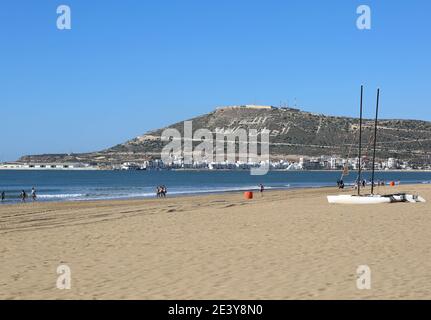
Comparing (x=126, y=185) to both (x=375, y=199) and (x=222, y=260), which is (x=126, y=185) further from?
(x=222, y=260)

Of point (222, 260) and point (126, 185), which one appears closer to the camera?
point (222, 260)

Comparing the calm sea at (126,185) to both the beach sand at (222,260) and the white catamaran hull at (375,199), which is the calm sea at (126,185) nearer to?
the white catamaran hull at (375,199)

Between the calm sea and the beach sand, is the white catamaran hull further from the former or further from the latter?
the calm sea

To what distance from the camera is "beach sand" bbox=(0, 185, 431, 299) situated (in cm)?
902

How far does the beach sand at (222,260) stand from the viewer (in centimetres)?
902

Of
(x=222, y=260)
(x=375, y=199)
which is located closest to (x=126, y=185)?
(x=375, y=199)

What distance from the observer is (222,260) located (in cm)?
1180

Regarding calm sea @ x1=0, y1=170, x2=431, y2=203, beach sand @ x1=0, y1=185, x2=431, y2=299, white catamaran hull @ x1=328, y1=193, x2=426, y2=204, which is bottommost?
calm sea @ x1=0, y1=170, x2=431, y2=203

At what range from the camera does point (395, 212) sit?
23297mm

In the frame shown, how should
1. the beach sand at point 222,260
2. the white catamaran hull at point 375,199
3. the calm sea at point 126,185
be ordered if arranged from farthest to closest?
the calm sea at point 126,185 → the white catamaran hull at point 375,199 → the beach sand at point 222,260

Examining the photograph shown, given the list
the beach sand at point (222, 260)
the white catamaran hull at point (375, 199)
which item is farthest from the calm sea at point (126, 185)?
the beach sand at point (222, 260)

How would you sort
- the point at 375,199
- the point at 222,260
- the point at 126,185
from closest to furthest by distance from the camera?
the point at 222,260 → the point at 375,199 → the point at 126,185

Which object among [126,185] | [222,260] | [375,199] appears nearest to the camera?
→ [222,260]

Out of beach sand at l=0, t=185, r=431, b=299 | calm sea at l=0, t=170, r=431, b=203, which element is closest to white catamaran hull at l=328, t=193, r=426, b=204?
beach sand at l=0, t=185, r=431, b=299
